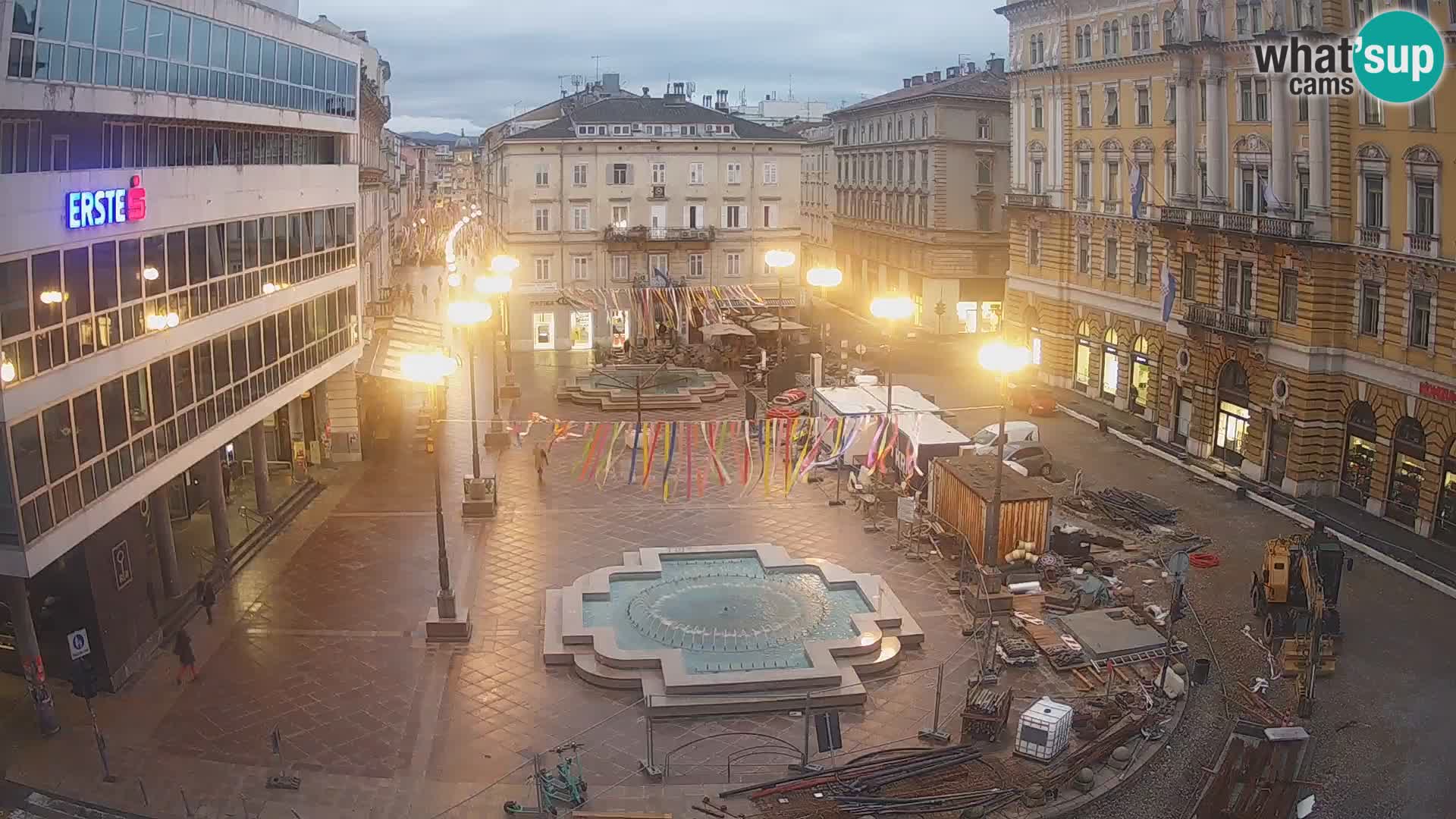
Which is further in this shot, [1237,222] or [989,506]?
[1237,222]

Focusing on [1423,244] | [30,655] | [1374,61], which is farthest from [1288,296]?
[30,655]

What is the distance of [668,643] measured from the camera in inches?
1068

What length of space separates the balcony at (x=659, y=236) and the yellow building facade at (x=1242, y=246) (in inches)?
776

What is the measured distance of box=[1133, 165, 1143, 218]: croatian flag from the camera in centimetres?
4947

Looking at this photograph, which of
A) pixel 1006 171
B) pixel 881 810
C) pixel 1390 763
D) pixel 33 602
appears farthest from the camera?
pixel 1006 171

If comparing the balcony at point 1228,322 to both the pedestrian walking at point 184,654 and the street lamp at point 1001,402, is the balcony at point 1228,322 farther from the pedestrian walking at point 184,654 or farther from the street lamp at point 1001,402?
the pedestrian walking at point 184,654

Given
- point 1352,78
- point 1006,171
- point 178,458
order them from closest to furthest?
point 178,458 < point 1352,78 < point 1006,171

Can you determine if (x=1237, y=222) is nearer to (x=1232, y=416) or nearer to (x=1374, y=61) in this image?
(x=1232, y=416)

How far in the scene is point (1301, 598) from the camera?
2928 centimetres

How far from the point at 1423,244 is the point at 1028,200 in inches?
946

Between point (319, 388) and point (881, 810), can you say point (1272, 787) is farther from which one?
point (319, 388)

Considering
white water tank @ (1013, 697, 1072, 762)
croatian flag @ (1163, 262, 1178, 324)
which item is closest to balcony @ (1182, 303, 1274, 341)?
croatian flag @ (1163, 262, 1178, 324)

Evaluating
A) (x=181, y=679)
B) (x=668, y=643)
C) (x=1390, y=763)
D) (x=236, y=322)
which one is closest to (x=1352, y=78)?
(x=1390, y=763)

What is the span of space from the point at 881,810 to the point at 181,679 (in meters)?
14.1
